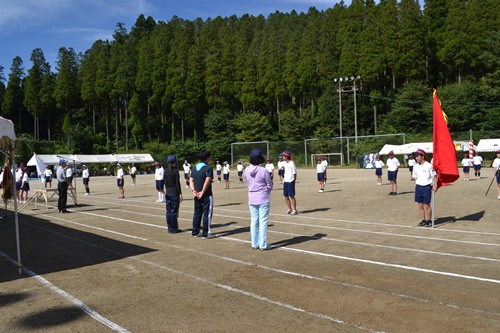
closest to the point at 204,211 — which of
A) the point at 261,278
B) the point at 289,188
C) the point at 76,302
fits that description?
the point at 261,278

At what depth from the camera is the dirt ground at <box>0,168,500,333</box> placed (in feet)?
15.5

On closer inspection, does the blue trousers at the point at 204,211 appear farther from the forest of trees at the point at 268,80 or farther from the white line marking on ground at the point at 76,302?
Result: the forest of trees at the point at 268,80

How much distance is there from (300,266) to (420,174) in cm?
518

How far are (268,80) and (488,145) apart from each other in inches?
1572

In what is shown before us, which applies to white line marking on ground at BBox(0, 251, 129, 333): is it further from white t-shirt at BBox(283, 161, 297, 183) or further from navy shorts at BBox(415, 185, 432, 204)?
navy shorts at BBox(415, 185, 432, 204)

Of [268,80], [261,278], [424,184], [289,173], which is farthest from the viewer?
[268,80]

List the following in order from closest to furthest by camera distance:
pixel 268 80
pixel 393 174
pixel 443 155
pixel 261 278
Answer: pixel 261 278, pixel 443 155, pixel 393 174, pixel 268 80

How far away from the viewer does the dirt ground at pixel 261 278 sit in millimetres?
4727

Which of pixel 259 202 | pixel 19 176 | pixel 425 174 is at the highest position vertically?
pixel 19 176

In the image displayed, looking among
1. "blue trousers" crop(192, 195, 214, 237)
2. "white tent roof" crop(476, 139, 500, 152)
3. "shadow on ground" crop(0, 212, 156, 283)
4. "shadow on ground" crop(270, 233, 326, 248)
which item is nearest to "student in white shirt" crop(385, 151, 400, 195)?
"shadow on ground" crop(270, 233, 326, 248)

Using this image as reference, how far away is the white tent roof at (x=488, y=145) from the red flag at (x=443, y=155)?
3347 cm

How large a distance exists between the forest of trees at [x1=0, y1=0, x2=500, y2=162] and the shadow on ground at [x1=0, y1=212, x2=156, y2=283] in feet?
170

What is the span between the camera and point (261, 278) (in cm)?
637

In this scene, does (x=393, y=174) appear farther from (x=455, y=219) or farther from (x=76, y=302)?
(x=76, y=302)
